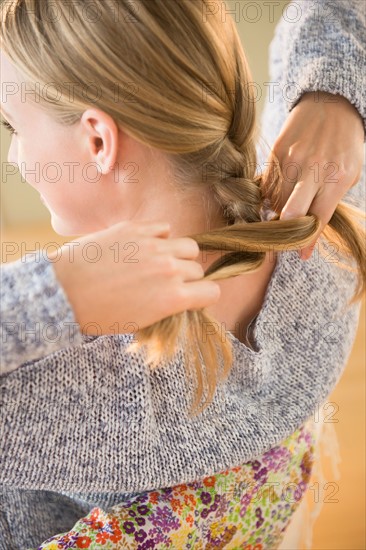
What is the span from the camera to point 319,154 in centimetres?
102

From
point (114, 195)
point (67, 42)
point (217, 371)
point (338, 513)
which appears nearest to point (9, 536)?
point (217, 371)

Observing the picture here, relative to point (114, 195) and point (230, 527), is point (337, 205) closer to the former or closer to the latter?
point (114, 195)

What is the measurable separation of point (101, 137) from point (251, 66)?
2192mm

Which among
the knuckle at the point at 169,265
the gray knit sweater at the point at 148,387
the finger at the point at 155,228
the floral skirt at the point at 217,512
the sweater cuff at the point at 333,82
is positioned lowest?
the floral skirt at the point at 217,512

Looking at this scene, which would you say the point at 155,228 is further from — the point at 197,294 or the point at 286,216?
the point at 286,216

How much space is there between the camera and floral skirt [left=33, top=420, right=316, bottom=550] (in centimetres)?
90

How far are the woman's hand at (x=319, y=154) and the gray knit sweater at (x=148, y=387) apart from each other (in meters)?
0.02

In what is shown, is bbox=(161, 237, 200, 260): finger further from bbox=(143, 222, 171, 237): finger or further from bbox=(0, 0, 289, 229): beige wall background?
bbox=(0, 0, 289, 229): beige wall background

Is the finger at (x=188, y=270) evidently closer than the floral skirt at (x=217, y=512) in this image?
Yes

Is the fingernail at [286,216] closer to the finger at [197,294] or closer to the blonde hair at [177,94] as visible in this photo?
the blonde hair at [177,94]

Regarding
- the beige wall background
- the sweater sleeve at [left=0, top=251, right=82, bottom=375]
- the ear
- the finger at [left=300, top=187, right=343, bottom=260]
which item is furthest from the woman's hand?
the beige wall background

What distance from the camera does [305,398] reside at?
3.36ft

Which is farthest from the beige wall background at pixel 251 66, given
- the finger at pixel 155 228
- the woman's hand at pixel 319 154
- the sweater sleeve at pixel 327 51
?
the finger at pixel 155 228

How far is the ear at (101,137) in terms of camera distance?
883mm
